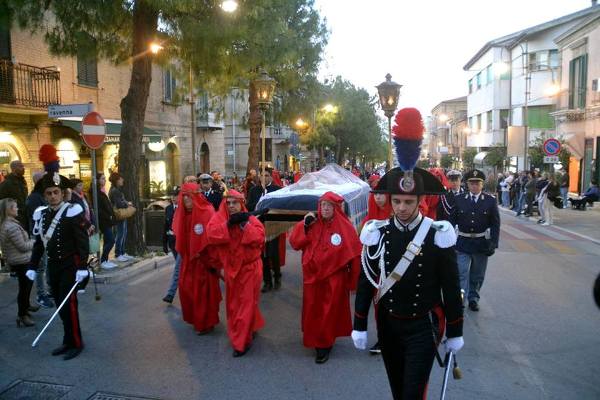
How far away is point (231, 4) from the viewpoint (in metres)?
11.4

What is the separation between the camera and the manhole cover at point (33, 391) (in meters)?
4.71

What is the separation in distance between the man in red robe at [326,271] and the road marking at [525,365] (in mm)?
1789

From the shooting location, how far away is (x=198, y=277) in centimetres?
659

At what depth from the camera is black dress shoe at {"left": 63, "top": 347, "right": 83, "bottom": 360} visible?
5610mm

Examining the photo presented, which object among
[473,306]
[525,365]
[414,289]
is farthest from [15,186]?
[525,365]

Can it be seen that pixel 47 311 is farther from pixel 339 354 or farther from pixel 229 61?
pixel 229 61

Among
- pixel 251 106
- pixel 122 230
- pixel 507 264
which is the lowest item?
pixel 507 264

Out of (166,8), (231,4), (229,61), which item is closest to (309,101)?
(229,61)

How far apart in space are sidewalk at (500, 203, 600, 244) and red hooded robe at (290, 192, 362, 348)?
11268 mm

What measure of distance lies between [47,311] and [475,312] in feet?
19.7

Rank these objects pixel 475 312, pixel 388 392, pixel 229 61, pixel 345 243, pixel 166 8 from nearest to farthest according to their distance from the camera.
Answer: pixel 388 392
pixel 345 243
pixel 475 312
pixel 166 8
pixel 229 61

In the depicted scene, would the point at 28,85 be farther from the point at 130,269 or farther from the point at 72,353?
the point at 72,353

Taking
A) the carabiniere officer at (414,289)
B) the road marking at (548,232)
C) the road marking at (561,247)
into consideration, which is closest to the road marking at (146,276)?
the carabiniere officer at (414,289)

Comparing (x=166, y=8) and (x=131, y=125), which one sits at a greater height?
(x=166, y=8)
